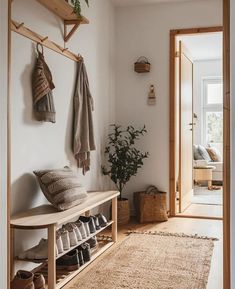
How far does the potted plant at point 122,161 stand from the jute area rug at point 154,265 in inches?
26.5

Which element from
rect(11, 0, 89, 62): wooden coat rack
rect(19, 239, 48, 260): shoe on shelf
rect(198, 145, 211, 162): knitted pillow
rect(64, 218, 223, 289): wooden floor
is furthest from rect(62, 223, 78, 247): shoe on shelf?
rect(198, 145, 211, 162): knitted pillow

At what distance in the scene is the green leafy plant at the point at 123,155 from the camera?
4355mm

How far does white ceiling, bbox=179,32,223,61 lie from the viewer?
610 cm

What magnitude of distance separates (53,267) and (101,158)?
7.01ft

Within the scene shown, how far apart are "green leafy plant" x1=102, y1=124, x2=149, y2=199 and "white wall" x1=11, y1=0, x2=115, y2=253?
5.6 inches

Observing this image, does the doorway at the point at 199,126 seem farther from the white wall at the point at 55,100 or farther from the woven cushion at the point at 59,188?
the woven cushion at the point at 59,188

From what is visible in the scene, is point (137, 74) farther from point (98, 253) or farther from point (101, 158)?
point (98, 253)

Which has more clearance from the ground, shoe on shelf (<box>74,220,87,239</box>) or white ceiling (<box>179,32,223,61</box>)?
white ceiling (<box>179,32,223,61</box>)

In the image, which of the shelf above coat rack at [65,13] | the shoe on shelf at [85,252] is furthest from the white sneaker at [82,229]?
the shelf above coat rack at [65,13]

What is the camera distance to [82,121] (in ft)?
11.8

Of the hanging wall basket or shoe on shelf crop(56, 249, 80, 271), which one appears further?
the hanging wall basket

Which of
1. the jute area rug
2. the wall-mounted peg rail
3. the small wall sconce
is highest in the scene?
the wall-mounted peg rail

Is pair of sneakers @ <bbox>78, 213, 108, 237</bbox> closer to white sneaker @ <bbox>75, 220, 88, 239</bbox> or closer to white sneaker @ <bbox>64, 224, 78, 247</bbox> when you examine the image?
white sneaker @ <bbox>75, 220, 88, 239</bbox>

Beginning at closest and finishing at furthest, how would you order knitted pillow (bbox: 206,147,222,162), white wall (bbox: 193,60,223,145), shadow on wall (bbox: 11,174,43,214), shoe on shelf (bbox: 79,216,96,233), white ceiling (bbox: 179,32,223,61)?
shadow on wall (bbox: 11,174,43,214) → shoe on shelf (bbox: 79,216,96,233) → white ceiling (bbox: 179,32,223,61) → knitted pillow (bbox: 206,147,222,162) → white wall (bbox: 193,60,223,145)
